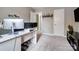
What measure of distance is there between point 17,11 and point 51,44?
1.35 metres

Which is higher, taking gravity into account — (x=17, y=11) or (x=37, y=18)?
(x=17, y=11)

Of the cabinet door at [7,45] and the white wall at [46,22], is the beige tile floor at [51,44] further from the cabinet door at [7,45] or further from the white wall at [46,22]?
the cabinet door at [7,45]

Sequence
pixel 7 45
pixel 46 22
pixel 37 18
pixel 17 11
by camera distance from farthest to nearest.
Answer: pixel 46 22
pixel 37 18
pixel 17 11
pixel 7 45

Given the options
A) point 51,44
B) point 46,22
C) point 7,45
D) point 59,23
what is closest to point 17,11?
point 46,22

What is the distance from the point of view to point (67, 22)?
9.16 feet

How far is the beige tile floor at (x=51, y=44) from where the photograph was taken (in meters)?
2.76

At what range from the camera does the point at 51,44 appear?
9.56ft

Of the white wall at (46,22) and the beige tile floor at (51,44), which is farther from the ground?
the white wall at (46,22)

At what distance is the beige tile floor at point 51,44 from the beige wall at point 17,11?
743 mm

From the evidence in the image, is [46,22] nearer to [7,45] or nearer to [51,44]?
[51,44]

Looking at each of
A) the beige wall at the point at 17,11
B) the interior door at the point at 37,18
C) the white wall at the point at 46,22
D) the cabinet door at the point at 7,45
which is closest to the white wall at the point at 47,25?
the white wall at the point at 46,22

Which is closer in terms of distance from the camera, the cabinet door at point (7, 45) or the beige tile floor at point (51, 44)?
the cabinet door at point (7, 45)
